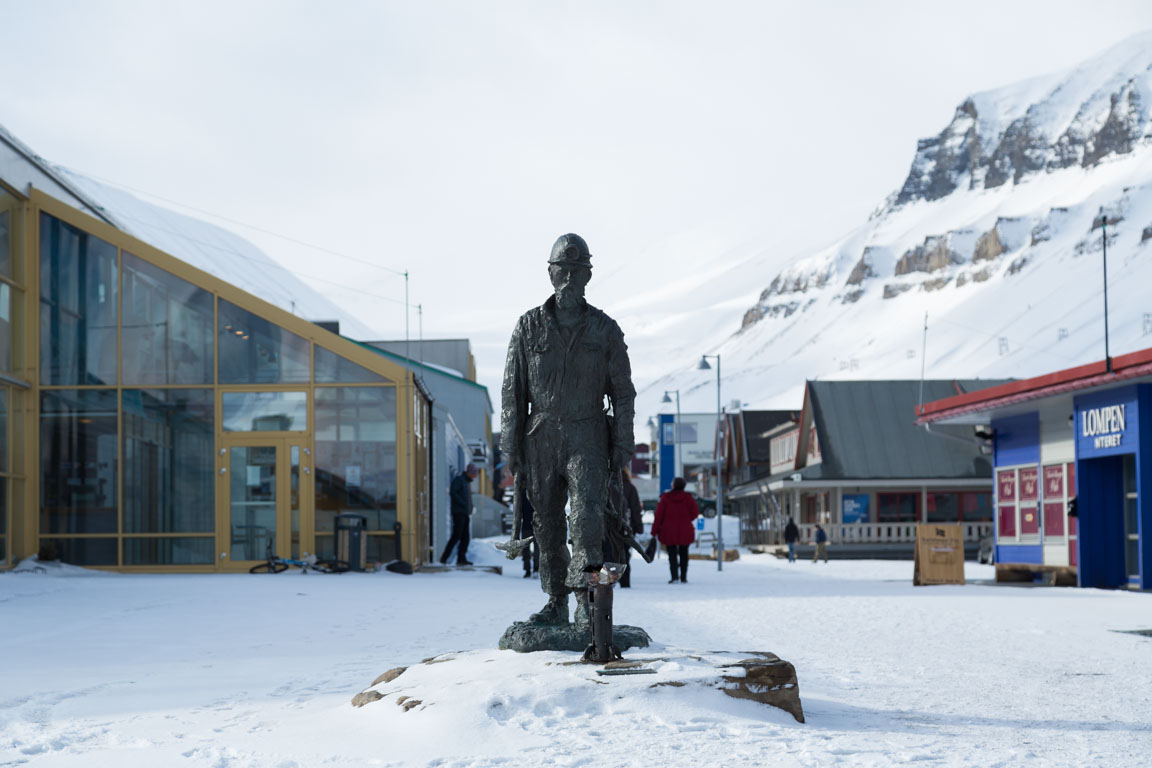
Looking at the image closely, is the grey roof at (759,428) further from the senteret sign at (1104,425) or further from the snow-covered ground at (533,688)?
the snow-covered ground at (533,688)

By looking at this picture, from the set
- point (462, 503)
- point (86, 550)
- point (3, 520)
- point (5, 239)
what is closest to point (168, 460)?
point (86, 550)

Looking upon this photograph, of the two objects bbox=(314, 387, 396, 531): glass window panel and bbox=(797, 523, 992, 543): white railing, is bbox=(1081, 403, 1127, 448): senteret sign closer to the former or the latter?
bbox=(314, 387, 396, 531): glass window panel

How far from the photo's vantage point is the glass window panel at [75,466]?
72.8 feet

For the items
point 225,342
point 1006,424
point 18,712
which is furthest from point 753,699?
point 1006,424

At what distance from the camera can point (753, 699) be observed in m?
6.59

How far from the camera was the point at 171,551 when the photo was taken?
2241 cm

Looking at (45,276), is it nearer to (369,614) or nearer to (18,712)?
(369,614)

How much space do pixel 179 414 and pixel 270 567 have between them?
2.99 meters

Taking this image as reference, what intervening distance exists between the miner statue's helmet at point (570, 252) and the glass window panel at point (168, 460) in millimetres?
15495

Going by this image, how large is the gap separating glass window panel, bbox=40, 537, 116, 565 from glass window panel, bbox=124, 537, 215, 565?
0.41 meters

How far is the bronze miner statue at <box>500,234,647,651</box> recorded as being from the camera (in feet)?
26.4

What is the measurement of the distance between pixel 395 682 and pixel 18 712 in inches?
79.5

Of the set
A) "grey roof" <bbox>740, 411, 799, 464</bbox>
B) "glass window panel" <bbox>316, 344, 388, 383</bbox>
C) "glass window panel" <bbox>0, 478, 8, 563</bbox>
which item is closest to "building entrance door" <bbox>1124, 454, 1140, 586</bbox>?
"glass window panel" <bbox>316, 344, 388, 383</bbox>

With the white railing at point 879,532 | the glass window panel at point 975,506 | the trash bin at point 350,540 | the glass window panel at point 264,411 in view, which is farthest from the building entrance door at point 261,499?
the glass window panel at point 975,506
